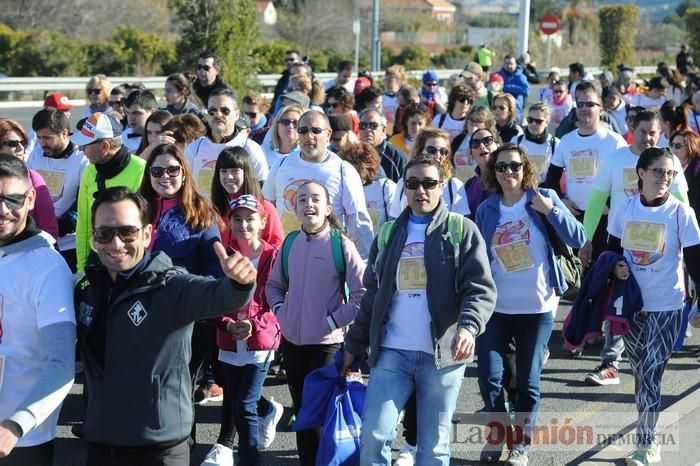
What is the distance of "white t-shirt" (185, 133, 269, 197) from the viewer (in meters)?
8.64

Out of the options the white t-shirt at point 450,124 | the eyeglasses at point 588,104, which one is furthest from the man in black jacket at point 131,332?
the white t-shirt at point 450,124

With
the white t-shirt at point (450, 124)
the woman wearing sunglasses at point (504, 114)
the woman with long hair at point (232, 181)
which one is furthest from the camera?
the white t-shirt at point (450, 124)

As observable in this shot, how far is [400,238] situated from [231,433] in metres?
1.84

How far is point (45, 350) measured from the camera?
4.04 meters

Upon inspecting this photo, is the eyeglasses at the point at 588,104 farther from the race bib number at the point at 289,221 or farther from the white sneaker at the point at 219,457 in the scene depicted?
the white sneaker at the point at 219,457

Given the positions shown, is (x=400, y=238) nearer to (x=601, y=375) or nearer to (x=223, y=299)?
(x=223, y=299)

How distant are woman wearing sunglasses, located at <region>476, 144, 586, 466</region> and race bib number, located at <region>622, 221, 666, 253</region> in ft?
1.16

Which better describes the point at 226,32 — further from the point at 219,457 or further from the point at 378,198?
the point at 219,457

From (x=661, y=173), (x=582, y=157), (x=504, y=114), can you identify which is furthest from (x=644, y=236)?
(x=504, y=114)

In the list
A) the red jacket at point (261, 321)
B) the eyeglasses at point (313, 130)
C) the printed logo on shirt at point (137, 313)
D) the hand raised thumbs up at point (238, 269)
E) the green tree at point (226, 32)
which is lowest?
the red jacket at point (261, 321)

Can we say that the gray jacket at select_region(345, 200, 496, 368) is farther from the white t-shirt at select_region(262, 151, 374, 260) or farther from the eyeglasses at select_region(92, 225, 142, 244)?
the white t-shirt at select_region(262, 151, 374, 260)

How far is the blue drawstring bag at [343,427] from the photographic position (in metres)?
5.54

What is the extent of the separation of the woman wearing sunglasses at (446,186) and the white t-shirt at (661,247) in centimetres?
149

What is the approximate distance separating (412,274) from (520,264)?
49.3 inches
